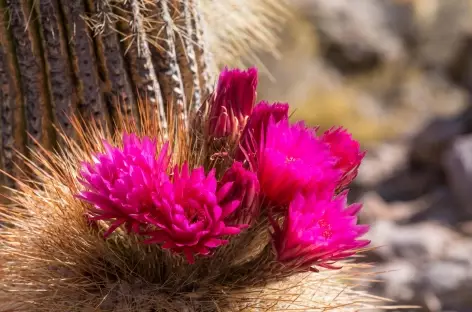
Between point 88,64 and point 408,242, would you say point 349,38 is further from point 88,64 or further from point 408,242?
point 88,64

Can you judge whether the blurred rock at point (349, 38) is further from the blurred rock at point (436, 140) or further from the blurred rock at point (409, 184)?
the blurred rock at point (409, 184)

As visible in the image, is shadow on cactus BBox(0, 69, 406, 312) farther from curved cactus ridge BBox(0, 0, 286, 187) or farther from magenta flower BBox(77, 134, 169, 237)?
curved cactus ridge BBox(0, 0, 286, 187)

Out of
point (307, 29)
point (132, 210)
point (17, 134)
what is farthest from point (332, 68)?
point (132, 210)

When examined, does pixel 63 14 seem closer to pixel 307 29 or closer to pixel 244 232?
pixel 244 232

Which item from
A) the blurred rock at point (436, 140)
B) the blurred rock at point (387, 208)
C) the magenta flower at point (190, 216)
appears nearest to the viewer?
the magenta flower at point (190, 216)

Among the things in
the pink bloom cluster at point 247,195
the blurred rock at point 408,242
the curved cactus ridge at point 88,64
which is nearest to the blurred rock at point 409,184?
the blurred rock at point 408,242
